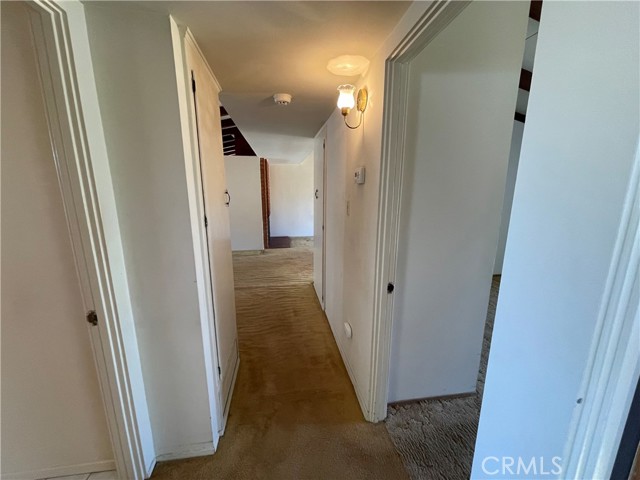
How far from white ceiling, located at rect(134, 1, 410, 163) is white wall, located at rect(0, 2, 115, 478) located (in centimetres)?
57

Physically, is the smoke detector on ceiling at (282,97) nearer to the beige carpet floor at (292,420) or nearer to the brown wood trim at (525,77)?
the beige carpet floor at (292,420)

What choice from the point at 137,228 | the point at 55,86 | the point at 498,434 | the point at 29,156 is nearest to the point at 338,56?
the point at 55,86

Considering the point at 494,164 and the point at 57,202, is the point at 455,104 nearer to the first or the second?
the point at 494,164

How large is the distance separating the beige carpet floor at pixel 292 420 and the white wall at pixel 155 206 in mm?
259

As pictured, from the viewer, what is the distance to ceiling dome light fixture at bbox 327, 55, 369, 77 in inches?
54.5

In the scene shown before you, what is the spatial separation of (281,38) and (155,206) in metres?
0.96

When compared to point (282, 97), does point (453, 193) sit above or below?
below

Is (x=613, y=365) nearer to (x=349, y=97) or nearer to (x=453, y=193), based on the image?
(x=453, y=193)

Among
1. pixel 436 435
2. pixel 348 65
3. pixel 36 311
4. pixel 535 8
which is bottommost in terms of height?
pixel 436 435

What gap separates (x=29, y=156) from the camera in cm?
99

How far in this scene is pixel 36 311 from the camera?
3.67 feet

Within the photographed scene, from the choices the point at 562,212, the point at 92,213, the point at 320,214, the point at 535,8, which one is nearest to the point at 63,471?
the point at 92,213

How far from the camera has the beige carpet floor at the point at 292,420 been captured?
1.37 m

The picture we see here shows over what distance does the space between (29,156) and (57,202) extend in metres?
0.19
